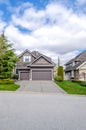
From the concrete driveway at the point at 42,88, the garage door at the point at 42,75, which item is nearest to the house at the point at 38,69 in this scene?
the garage door at the point at 42,75

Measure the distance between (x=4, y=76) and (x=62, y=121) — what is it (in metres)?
27.1

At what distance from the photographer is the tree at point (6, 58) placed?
105 feet

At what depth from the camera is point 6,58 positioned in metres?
33.3

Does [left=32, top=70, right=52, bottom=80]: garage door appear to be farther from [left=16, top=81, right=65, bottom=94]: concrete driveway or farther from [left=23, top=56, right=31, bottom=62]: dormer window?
[left=16, top=81, right=65, bottom=94]: concrete driveway

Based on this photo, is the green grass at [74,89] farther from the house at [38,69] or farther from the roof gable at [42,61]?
the roof gable at [42,61]

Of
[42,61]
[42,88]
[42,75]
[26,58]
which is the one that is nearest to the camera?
[42,88]

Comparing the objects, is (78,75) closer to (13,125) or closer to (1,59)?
(1,59)

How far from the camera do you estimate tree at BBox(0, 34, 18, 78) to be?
32.1 m

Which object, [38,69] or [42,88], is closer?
[42,88]

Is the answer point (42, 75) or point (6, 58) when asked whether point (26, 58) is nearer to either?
point (42, 75)

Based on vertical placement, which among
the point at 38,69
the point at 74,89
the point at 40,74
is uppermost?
the point at 38,69

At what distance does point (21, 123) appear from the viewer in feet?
19.9

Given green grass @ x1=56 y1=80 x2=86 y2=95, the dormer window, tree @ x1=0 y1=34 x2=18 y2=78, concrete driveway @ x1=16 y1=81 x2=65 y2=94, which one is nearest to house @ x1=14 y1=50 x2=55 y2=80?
the dormer window

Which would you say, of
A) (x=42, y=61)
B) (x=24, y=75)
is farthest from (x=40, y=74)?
(x=24, y=75)
